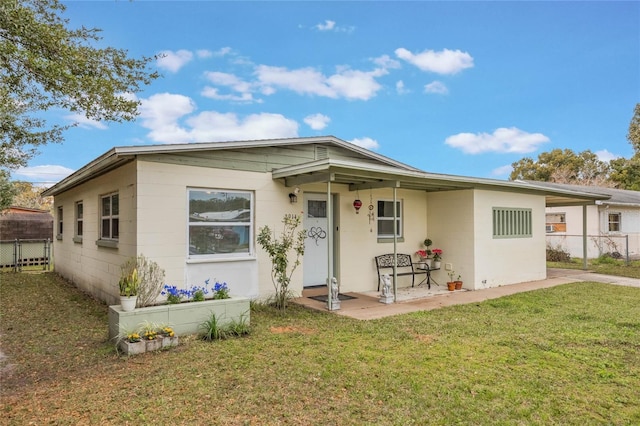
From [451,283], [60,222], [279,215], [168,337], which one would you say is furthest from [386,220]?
[60,222]

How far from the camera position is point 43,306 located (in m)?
7.54

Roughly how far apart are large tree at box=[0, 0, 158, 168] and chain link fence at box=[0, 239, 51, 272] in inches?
387

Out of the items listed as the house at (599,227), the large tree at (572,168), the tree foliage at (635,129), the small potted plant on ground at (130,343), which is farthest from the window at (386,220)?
the large tree at (572,168)

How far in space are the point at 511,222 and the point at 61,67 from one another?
32.9ft

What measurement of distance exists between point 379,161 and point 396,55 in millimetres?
7152

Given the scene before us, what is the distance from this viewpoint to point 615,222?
59.5ft

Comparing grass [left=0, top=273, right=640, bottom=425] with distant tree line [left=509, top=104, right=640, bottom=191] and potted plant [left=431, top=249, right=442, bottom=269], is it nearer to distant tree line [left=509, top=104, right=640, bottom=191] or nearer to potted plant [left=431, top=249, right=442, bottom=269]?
potted plant [left=431, top=249, right=442, bottom=269]

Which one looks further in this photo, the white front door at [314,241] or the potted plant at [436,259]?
the potted plant at [436,259]

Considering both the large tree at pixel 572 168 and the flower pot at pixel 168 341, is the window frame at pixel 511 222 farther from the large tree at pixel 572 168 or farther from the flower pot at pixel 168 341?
the large tree at pixel 572 168

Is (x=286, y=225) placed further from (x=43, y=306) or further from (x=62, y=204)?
(x=62, y=204)

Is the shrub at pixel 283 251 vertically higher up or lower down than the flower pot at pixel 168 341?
higher up

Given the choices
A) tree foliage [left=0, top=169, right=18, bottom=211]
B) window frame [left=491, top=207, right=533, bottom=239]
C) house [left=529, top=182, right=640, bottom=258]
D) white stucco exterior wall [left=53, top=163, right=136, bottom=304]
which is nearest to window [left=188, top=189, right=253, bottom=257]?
white stucco exterior wall [left=53, top=163, right=136, bottom=304]

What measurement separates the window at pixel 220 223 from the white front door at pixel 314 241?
1.53m

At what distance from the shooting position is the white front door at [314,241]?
848 centimetres
